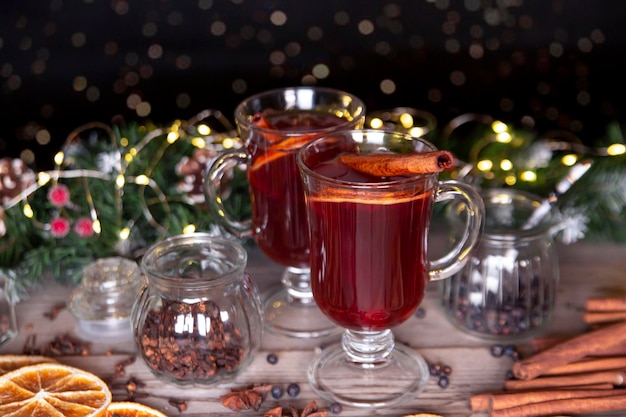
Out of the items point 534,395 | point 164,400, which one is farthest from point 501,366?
point 164,400

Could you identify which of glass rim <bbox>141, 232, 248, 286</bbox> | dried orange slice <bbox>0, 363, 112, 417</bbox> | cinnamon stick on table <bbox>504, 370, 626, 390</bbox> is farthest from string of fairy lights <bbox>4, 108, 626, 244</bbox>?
cinnamon stick on table <bbox>504, 370, 626, 390</bbox>

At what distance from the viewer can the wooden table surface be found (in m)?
1.21

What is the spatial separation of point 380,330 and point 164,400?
0.31 m

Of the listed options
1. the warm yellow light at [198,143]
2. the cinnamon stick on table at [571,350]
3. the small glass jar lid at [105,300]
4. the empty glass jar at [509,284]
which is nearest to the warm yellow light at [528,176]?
the empty glass jar at [509,284]

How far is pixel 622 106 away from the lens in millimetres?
2152

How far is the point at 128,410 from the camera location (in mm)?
1181

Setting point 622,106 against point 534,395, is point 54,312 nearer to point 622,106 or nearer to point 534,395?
point 534,395

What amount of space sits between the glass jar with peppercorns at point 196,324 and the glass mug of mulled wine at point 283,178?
0.10 metres

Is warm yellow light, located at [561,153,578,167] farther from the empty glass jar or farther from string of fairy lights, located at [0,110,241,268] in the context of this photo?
string of fairy lights, located at [0,110,241,268]

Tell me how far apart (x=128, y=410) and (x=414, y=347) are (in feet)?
1.40

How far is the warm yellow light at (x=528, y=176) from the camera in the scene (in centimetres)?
159

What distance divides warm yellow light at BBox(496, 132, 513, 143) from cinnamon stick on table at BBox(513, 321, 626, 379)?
47 cm

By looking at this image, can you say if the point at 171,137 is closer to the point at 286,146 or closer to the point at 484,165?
the point at 286,146

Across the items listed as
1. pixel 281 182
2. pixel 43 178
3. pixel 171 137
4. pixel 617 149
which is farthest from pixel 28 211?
pixel 617 149
